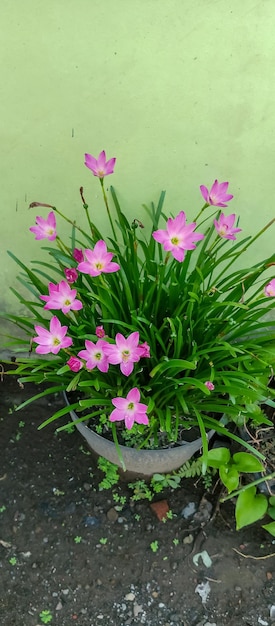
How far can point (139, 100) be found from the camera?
4.38ft

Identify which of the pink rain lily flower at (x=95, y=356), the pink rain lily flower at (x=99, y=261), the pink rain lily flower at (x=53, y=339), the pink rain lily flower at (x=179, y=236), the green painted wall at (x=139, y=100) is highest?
the green painted wall at (x=139, y=100)

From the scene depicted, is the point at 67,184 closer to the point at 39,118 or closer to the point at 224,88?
the point at 39,118

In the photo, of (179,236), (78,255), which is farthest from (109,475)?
(179,236)

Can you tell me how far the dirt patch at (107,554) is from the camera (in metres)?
1.52

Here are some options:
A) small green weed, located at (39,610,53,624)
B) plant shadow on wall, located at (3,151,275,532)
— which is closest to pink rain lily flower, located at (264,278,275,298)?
plant shadow on wall, located at (3,151,275,532)

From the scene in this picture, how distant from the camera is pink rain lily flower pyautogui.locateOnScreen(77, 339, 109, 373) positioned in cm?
122

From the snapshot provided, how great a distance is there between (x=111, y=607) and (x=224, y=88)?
4.75ft

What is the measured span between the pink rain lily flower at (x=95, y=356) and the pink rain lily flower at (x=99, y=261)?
0.17 metres

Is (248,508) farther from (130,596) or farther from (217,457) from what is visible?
(130,596)

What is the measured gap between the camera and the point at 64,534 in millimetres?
1659

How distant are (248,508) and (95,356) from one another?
2.42 ft

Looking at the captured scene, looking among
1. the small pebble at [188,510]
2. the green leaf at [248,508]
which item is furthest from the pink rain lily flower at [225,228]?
the small pebble at [188,510]

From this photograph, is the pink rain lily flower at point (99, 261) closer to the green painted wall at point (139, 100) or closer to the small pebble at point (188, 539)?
the green painted wall at point (139, 100)

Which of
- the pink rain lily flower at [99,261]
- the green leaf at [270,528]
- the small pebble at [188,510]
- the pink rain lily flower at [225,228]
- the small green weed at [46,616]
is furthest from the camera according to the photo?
the small pebble at [188,510]
